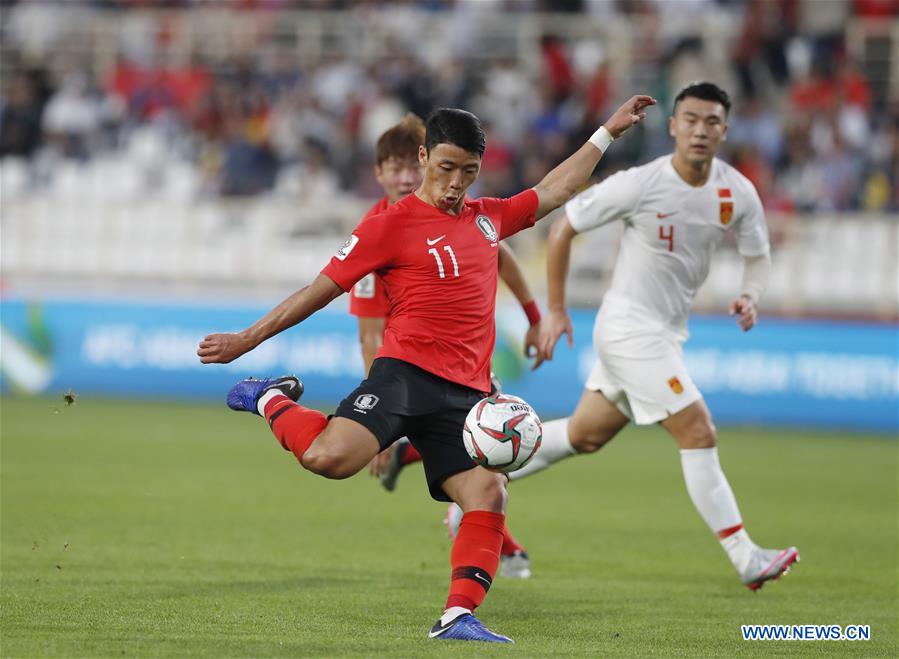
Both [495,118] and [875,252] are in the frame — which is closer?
[875,252]

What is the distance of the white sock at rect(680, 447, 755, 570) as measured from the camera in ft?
26.6

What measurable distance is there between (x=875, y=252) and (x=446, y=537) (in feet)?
33.9

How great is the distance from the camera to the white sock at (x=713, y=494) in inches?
319

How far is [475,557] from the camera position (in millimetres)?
6387

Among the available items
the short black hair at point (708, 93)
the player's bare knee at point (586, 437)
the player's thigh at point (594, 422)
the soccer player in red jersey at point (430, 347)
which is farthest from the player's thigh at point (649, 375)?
the soccer player in red jersey at point (430, 347)

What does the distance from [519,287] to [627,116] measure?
148cm

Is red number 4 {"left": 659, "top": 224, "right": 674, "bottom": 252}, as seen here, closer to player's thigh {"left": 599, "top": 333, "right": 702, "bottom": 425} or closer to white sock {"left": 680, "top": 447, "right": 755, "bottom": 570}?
player's thigh {"left": 599, "top": 333, "right": 702, "bottom": 425}

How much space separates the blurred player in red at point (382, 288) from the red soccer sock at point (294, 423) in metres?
1.44

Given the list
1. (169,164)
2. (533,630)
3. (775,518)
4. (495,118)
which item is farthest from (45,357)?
(533,630)

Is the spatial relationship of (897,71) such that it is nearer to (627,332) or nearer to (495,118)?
(495,118)

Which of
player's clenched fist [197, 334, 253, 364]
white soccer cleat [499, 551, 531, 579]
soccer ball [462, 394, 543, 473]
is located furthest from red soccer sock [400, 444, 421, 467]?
player's clenched fist [197, 334, 253, 364]

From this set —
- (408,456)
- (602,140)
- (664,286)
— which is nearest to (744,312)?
(664,286)

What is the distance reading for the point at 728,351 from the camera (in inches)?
685

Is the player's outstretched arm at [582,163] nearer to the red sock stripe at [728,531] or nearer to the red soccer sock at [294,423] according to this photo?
the red soccer sock at [294,423]
